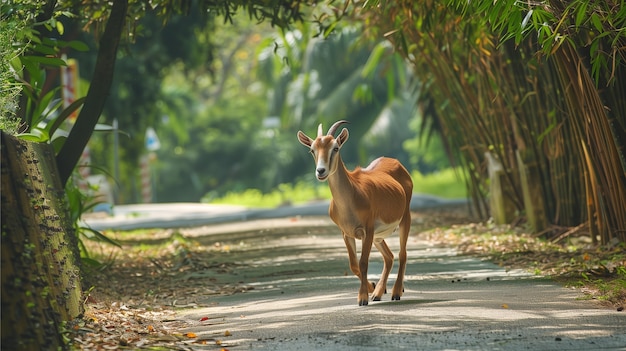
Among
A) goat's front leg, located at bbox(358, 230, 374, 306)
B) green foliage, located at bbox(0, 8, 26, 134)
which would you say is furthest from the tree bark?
goat's front leg, located at bbox(358, 230, 374, 306)

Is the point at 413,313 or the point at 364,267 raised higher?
the point at 364,267

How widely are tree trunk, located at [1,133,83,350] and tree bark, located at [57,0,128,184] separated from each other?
256cm

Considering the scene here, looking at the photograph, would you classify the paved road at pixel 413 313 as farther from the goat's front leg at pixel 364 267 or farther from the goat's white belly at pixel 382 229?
the goat's white belly at pixel 382 229

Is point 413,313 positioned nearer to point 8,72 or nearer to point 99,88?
point 8,72

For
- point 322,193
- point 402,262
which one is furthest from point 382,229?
point 322,193

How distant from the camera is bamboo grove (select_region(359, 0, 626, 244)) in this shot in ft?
32.1

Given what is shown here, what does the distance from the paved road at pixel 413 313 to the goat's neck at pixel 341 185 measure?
0.81 metres

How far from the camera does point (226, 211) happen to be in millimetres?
26828

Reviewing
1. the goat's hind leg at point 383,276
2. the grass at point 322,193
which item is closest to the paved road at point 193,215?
the grass at point 322,193

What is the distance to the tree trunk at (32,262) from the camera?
6488mm

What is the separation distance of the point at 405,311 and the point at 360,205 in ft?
4.01

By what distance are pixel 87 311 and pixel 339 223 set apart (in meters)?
2.08

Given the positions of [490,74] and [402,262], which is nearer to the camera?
[402,262]

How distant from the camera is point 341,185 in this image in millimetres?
9422
